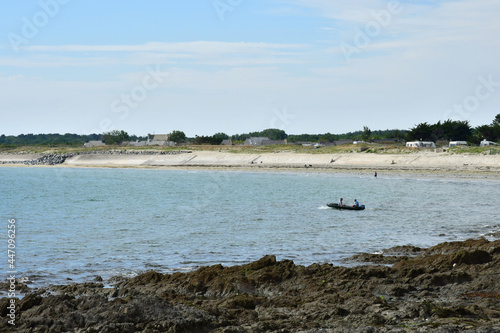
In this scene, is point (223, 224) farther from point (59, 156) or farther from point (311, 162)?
point (59, 156)

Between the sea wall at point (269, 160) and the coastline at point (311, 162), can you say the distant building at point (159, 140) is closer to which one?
the sea wall at point (269, 160)

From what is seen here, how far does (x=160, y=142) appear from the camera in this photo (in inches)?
6654

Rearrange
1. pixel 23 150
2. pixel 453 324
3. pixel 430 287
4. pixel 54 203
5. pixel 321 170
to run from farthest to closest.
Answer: pixel 23 150, pixel 321 170, pixel 54 203, pixel 430 287, pixel 453 324

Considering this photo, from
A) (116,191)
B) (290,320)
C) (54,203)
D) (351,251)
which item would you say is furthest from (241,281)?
(116,191)

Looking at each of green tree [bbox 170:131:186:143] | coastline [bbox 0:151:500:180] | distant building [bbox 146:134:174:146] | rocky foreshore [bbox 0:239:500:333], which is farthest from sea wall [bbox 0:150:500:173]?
rocky foreshore [bbox 0:239:500:333]

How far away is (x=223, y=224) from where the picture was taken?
1334 inches

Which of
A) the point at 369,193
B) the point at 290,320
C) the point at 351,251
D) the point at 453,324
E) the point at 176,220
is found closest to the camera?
the point at 453,324

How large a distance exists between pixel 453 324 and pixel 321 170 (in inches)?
3112

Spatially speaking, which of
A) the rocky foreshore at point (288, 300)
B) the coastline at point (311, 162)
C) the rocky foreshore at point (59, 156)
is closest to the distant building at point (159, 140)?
the rocky foreshore at point (59, 156)

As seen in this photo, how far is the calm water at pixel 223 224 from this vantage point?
73.4 feet

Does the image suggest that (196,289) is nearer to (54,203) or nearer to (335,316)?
(335,316)

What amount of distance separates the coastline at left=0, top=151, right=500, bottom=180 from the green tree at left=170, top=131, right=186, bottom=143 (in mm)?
39584

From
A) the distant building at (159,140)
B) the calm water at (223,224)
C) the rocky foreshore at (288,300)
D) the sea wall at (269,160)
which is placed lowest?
the calm water at (223,224)

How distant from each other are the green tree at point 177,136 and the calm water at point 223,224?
109992 mm
